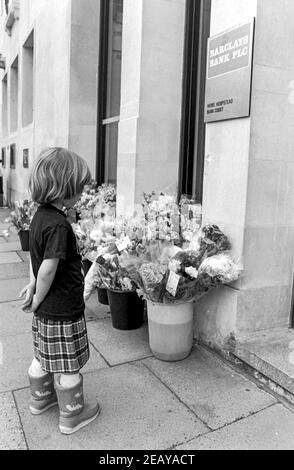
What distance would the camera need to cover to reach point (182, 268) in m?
3.03

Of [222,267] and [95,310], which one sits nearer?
[222,267]

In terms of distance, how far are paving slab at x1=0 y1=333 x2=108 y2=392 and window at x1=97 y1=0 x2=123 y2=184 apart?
11.2 feet

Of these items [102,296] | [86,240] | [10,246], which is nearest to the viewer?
[86,240]

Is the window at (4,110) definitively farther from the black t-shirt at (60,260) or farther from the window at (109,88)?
the black t-shirt at (60,260)

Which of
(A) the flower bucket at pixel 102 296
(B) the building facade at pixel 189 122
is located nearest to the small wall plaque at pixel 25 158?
(B) the building facade at pixel 189 122

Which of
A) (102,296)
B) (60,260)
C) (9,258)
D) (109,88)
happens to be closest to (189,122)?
(102,296)

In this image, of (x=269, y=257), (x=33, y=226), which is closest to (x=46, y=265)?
(x=33, y=226)

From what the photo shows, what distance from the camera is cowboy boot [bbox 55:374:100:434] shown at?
239 centimetres

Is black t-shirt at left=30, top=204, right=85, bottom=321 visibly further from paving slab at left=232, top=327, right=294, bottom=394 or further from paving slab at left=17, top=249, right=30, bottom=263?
paving slab at left=17, top=249, right=30, bottom=263

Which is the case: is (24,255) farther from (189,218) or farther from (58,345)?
(58,345)

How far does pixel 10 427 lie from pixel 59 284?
0.88 metres

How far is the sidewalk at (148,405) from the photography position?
7.64 feet

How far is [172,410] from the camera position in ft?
8.61
